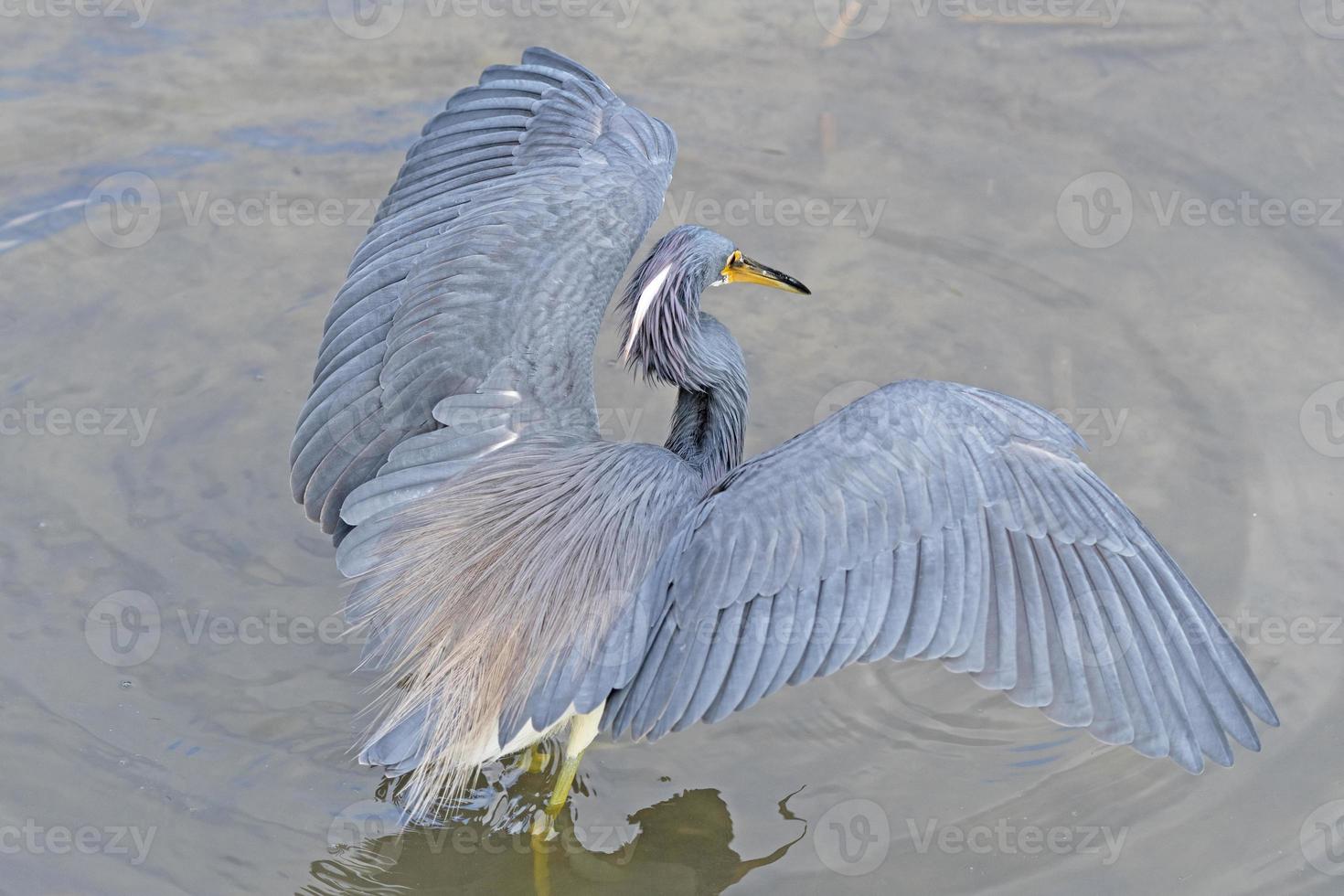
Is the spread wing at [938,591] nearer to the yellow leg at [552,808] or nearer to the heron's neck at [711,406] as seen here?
the yellow leg at [552,808]

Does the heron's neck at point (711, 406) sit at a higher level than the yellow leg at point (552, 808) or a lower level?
higher

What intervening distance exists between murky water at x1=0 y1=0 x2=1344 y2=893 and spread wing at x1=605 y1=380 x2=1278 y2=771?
40.2 inches

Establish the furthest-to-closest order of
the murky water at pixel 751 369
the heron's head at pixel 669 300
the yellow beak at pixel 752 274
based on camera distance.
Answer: the yellow beak at pixel 752 274 < the heron's head at pixel 669 300 < the murky water at pixel 751 369

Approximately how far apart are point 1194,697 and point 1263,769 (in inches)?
47.9

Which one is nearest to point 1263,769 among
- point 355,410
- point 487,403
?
point 487,403

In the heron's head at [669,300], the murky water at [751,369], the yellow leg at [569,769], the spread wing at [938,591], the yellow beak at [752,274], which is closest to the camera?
the spread wing at [938,591]

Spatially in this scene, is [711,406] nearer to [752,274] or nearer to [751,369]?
[752,274]

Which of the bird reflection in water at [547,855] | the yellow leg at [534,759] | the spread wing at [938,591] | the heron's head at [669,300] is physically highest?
the heron's head at [669,300]

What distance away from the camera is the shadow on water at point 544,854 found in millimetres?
4934

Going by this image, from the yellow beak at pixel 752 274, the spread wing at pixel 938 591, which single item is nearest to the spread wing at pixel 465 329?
the yellow beak at pixel 752 274

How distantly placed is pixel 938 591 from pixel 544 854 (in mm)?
1793

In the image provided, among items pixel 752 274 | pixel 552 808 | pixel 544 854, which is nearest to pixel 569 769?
pixel 552 808

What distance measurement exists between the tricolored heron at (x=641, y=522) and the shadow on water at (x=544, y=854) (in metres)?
0.15

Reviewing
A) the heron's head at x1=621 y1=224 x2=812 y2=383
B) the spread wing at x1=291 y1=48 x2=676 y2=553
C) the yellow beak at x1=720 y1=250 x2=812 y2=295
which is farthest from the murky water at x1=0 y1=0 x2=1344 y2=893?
the heron's head at x1=621 y1=224 x2=812 y2=383
